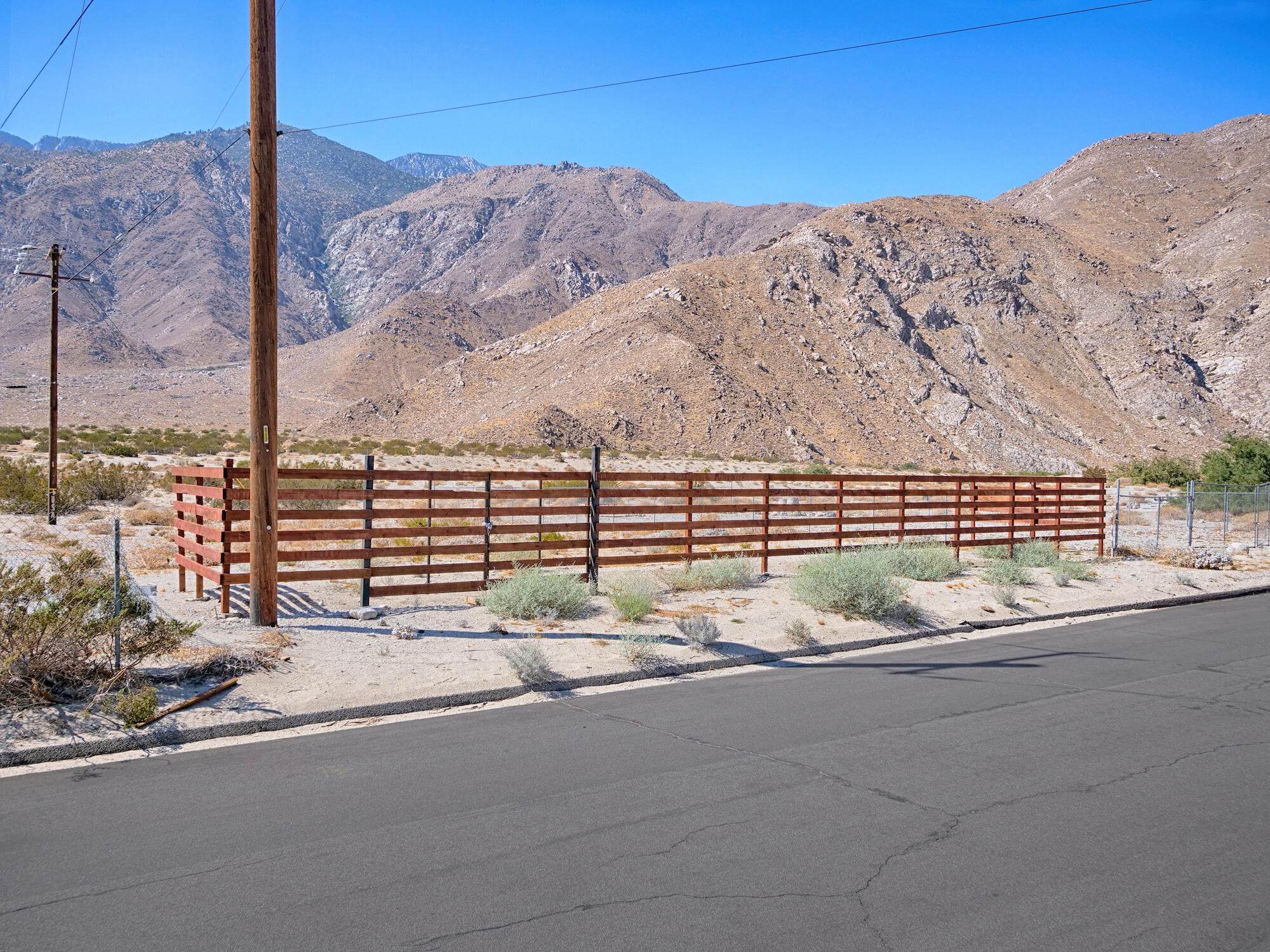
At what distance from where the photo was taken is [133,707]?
6.79 meters

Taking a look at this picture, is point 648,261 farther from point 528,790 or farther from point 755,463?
point 528,790

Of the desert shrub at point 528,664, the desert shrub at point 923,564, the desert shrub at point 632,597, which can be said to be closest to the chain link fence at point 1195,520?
the desert shrub at point 923,564

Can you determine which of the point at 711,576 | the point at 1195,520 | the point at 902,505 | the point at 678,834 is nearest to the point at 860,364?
the point at 1195,520

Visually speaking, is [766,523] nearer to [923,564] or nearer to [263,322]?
[923,564]

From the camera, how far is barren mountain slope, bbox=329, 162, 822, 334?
130m

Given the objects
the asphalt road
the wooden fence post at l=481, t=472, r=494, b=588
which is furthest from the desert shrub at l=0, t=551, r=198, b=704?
the wooden fence post at l=481, t=472, r=494, b=588

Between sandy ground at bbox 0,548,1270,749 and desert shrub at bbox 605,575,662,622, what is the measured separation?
0.14 metres

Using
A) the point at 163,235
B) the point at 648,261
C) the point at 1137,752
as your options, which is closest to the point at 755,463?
the point at 1137,752

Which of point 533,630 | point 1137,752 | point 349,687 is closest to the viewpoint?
point 1137,752

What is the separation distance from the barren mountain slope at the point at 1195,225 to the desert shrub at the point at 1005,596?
69.1 m

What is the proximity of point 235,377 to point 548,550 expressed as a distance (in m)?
92.6

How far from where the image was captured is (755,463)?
177 feet

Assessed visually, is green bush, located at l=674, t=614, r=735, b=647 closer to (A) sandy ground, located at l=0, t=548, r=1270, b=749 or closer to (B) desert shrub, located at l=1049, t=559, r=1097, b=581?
(A) sandy ground, located at l=0, t=548, r=1270, b=749

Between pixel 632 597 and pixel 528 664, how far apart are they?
2957 millimetres
